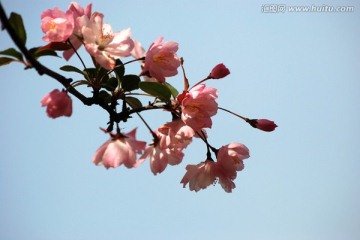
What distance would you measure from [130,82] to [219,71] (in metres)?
0.36

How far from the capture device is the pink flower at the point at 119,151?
1.36 m

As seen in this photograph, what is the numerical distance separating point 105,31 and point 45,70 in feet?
1.41

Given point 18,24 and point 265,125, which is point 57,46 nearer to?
point 18,24

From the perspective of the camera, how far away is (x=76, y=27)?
140cm

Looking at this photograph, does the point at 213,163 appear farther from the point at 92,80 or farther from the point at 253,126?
the point at 92,80

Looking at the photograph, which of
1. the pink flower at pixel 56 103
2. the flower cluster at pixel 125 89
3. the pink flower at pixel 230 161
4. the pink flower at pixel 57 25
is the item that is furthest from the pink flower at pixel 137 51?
the pink flower at pixel 230 161

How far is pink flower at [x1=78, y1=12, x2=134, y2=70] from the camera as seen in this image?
4.49ft

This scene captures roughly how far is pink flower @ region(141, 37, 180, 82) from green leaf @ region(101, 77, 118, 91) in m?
0.12

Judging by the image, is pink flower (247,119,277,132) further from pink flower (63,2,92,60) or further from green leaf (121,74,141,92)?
pink flower (63,2,92,60)

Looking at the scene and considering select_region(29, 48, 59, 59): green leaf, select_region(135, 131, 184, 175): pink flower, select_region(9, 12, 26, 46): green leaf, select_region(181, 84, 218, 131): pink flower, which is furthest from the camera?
select_region(135, 131, 184, 175): pink flower

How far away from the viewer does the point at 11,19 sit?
1191mm

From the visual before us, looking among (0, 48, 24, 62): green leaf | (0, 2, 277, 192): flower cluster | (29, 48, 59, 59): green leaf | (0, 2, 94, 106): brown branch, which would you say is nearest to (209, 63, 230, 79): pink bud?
(0, 2, 277, 192): flower cluster

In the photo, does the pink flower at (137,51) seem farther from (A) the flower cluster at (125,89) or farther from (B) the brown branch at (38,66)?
(B) the brown branch at (38,66)

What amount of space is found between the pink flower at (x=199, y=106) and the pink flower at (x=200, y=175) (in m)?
0.32
